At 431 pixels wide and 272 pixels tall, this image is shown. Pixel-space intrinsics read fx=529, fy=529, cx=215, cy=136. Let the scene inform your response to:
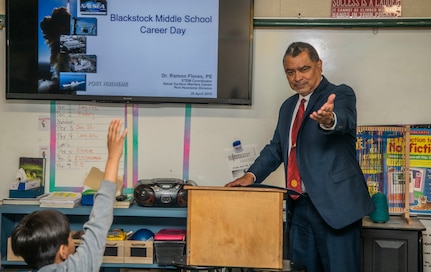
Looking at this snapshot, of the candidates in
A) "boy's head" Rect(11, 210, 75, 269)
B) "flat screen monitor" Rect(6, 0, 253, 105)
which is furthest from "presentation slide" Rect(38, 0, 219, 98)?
"boy's head" Rect(11, 210, 75, 269)

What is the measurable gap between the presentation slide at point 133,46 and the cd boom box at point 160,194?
0.57 metres

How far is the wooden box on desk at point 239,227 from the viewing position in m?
2.03

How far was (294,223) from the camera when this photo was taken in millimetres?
2623

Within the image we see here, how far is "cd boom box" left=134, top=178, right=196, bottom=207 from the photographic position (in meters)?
3.09

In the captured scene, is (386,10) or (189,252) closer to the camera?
(189,252)

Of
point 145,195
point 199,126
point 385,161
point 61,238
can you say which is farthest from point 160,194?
point 61,238

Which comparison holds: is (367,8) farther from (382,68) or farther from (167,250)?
(167,250)

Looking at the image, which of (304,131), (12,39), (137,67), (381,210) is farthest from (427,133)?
(12,39)

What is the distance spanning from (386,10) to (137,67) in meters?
1.55

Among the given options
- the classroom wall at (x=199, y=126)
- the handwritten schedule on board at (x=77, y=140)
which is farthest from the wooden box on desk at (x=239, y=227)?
the handwritten schedule on board at (x=77, y=140)

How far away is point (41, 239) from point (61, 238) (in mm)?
60

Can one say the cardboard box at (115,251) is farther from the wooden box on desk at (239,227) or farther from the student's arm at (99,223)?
the student's arm at (99,223)

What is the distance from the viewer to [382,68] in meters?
3.21

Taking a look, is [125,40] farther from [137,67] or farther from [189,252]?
[189,252]
